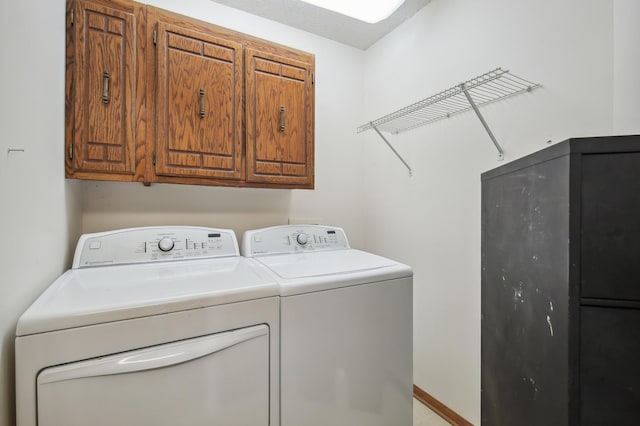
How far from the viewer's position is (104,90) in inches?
49.4

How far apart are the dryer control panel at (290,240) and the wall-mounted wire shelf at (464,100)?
29.7 inches

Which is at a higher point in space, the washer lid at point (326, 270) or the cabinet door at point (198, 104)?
the cabinet door at point (198, 104)

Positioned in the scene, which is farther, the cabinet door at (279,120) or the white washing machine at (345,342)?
the cabinet door at (279,120)

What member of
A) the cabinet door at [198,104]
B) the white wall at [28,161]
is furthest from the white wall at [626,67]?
the white wall at [28,161]

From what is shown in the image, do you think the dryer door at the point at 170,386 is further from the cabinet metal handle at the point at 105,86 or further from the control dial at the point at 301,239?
the cabinet metal handle at the point at 105,86

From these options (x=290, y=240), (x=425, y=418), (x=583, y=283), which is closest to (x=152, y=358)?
(x=290, y=240)

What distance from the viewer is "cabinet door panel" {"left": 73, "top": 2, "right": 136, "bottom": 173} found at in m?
1.22

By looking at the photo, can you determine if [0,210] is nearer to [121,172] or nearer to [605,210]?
[121,172]

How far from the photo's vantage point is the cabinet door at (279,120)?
160 centimetres

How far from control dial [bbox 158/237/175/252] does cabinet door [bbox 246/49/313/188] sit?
20.5 inches

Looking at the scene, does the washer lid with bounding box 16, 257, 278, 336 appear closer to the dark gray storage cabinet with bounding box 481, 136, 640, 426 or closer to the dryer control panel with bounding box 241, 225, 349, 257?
the dryer control panel with bounding box 241, 225, 349, 257

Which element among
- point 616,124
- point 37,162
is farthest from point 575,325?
point 37,162

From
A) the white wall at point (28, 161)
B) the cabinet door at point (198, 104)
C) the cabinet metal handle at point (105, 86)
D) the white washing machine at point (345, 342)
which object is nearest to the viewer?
the white wall at point (28, 161)

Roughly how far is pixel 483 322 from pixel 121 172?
1783 mm
